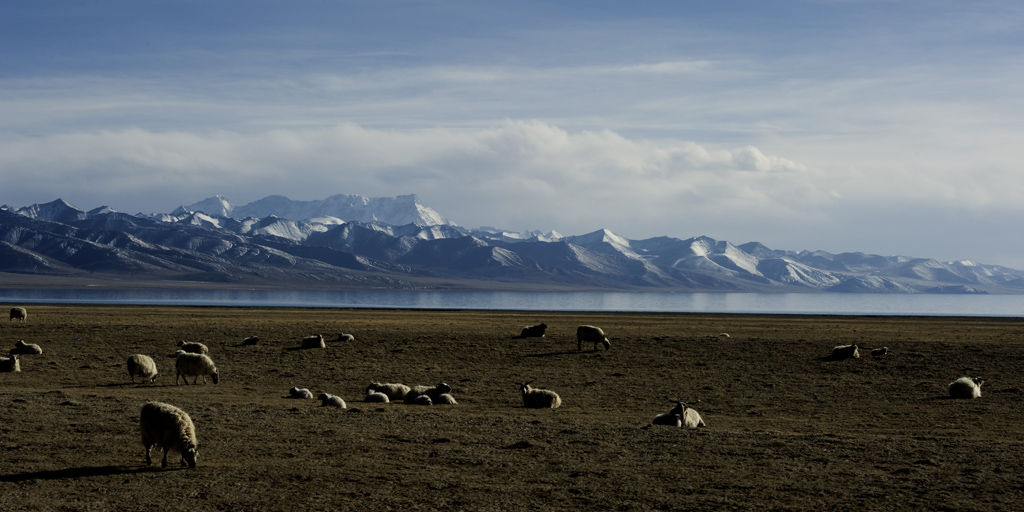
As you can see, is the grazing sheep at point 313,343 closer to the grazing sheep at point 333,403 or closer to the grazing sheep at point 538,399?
the grazing sheep at point 333,403

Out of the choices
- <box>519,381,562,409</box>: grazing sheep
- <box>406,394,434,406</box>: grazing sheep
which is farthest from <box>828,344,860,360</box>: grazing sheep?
<box>406,394,434,406</box>: grazing sheep

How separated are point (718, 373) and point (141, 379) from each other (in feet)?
62.1

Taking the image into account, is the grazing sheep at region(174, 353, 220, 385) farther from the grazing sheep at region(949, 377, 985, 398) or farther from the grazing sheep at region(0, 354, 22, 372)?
the grazing sheep at region(949, 377, 985, 398)

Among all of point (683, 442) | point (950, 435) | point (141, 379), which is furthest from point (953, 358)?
point (141, 379)

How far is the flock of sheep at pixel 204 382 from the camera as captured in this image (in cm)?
1265

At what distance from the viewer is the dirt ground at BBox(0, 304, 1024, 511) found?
11.3 m

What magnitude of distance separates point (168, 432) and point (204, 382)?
43.1 feet

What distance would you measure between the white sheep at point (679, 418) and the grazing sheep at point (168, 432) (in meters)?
9.37

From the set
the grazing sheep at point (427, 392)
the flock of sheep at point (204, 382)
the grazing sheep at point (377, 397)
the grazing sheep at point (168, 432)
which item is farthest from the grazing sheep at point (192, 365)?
the grazing sheep at point (168, 432)

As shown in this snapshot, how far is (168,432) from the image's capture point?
1262 centimetres

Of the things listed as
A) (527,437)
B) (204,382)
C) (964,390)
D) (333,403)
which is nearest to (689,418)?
(527,437)

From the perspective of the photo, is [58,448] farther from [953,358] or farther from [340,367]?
[953,358]

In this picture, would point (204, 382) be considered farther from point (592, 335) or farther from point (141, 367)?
point (592, 335)

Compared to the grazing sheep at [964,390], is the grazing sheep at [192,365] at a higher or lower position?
lower
